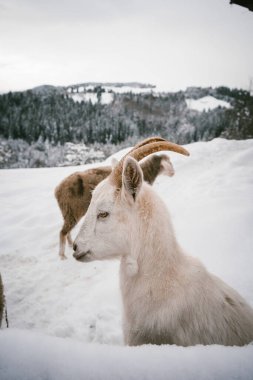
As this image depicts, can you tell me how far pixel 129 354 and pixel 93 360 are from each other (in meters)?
0.19

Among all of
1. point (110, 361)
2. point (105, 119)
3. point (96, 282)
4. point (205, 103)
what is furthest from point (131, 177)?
point (205, 103)

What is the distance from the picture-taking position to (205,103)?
14862cm

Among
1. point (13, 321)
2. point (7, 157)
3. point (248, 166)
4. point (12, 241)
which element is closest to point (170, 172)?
point (248, 166)

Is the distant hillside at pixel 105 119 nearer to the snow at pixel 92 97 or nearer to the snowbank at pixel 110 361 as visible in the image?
the snow at pixel 92 97

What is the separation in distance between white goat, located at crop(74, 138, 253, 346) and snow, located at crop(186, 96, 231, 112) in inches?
5596

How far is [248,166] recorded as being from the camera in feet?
27.3

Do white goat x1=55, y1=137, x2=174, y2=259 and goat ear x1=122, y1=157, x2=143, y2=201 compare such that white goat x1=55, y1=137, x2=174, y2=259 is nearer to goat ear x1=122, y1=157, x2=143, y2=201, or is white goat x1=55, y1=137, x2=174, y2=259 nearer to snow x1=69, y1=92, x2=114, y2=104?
goat ear x1=122, y1=157, x2=143, y2=201

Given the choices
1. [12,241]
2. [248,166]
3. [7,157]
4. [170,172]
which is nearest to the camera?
[12,241]

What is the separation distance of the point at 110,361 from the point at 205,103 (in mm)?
166724

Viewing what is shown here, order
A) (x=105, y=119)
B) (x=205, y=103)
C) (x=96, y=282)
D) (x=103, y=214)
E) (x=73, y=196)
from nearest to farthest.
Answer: (x=103, y=214)
(x=96, y=282)
(x=73, y=196)
(x=105, y=119)
(x=205, y=103)

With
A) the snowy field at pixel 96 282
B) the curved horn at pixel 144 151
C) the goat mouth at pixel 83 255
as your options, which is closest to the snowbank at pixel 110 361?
the snowy field at pixel 96 282

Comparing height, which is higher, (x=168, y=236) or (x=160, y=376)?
(x=168, y=236)

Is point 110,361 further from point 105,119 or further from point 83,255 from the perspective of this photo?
point 105,119

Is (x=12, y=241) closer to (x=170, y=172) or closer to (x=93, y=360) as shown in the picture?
(x=170, y=172)
